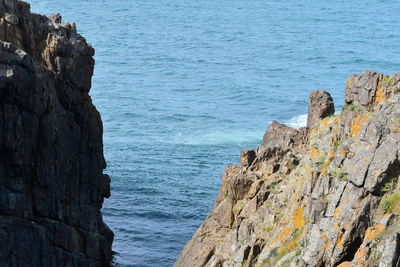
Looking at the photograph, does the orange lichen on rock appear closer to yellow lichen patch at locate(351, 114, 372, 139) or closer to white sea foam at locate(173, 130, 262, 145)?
yellow lichen patch at locate(351, 114, 372, 139)

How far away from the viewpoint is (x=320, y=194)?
42.8 m

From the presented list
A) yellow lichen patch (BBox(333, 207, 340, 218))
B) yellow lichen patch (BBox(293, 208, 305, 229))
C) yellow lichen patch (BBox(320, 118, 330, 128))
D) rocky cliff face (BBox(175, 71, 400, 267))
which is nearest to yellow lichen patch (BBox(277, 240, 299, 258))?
rocky cliff face (BBox(175, 71, 400, 267))

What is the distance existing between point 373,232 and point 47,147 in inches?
957

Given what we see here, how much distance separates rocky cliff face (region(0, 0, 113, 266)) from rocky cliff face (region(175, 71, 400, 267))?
7089mm

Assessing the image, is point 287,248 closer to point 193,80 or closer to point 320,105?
point 320,105

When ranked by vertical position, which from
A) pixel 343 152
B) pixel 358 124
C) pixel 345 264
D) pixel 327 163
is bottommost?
pixel 345 264

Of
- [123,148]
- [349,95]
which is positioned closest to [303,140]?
[349,95]

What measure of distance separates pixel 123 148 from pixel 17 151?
153 ft

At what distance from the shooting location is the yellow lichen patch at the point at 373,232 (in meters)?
37.5

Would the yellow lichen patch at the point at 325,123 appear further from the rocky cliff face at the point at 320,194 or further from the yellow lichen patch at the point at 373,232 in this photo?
the yellow lichen patch at the point at 373,232

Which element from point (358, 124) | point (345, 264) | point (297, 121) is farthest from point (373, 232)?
point (297, 121)

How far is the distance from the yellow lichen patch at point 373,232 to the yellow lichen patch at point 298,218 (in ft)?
21.7

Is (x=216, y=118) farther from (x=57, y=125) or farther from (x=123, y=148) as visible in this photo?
(x=57, y=125)

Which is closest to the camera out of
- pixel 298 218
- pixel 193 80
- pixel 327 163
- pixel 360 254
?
pixel 360 254
